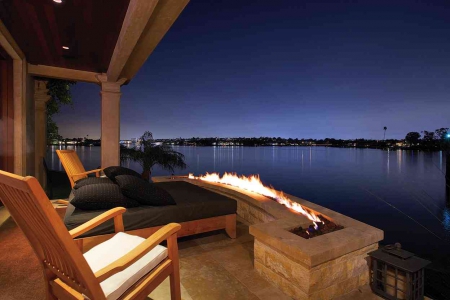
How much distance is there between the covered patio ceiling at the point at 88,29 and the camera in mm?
2828

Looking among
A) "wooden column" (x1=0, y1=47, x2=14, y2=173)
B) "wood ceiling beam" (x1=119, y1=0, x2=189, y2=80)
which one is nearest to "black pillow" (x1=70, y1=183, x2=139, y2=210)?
"wood ceiling beam" (x1=119, y1=0, x2=189, y2=80)

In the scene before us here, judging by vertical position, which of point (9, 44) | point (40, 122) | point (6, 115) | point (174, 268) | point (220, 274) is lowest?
point (220, 274)

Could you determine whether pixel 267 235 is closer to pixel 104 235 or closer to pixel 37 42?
pixel 104 235

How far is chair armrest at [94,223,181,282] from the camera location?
1.17m

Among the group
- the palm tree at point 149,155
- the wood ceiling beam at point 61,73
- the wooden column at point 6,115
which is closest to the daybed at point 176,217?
Result: the wooden column at point 6,115

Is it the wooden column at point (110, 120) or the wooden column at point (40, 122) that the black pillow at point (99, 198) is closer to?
the wooden column at point (110, 120)

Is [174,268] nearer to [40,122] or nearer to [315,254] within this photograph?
[315,254]

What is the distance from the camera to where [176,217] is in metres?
2.53

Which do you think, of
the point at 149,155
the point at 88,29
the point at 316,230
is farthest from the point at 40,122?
the point at 316,230

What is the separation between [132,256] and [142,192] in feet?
4.17

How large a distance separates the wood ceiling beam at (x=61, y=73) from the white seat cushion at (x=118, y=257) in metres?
4.54

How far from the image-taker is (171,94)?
→ 81.4 feet

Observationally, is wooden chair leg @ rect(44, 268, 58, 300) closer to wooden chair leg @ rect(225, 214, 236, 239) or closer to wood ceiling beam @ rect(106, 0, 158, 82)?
wooden chair leg @ rect(225, 214, 236, 239)

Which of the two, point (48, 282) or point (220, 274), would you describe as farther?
point (220, 274)
